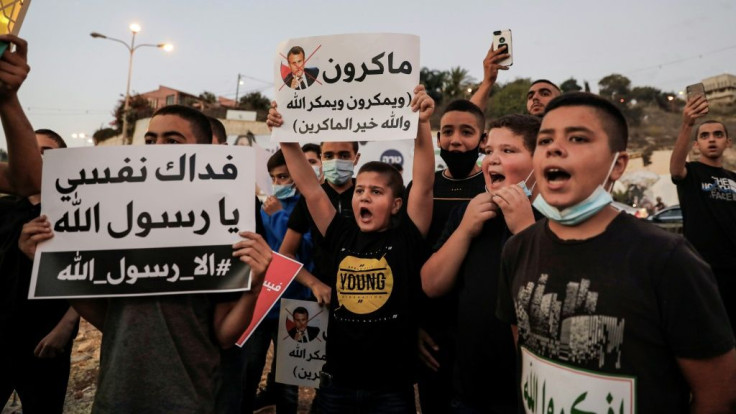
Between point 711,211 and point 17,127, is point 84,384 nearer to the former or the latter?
point 17,127

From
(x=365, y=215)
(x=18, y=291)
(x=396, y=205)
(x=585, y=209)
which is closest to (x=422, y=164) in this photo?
(x=396, y=205)

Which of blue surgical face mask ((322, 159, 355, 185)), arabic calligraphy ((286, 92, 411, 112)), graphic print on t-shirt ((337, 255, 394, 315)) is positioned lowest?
graphic print on t-shirt ((337, 255, 394, 315))

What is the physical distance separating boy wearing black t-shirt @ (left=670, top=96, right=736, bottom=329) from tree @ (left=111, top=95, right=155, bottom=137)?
39.3 m

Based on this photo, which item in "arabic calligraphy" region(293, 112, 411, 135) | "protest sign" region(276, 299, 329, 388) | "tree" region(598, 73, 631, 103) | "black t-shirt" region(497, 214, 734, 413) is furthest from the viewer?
"tree" region(598, 73, 631, 103)

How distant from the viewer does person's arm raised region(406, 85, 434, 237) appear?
8.38 feet

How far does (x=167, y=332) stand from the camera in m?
1.87

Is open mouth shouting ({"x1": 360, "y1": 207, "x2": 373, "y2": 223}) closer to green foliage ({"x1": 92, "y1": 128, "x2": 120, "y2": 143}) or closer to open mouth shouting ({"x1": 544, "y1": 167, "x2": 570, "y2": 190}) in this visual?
open mouth shouting ({"x1": 544, "y1": 167, "x2": 570, "y2": 190})

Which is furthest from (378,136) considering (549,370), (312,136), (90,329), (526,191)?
(90,329)

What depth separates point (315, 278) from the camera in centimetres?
331

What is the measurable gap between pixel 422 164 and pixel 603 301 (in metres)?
1.38

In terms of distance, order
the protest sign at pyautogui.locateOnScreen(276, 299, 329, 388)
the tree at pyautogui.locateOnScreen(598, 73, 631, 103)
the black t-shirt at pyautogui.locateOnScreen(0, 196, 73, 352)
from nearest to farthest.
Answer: the black t-shirt at pyautogui.locateOnScreen(0, 196, 73, 352) → the protest sign at pyautogui.locateOnScreen(276, 299, 329, 388) → the tree at pyautogui.locateOnScreen(598, 73, 631, 103)

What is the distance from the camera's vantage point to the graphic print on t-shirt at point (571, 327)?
136 centimetres

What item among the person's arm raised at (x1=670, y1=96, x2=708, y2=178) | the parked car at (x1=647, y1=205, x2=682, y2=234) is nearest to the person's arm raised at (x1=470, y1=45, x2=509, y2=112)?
the person's arm raised at (x1=670, y1=96, x2=708, y2=178)

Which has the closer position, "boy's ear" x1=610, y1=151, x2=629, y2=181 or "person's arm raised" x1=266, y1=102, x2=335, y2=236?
"boy's ear" x1=610, y1=151, x2=629, y2=181
